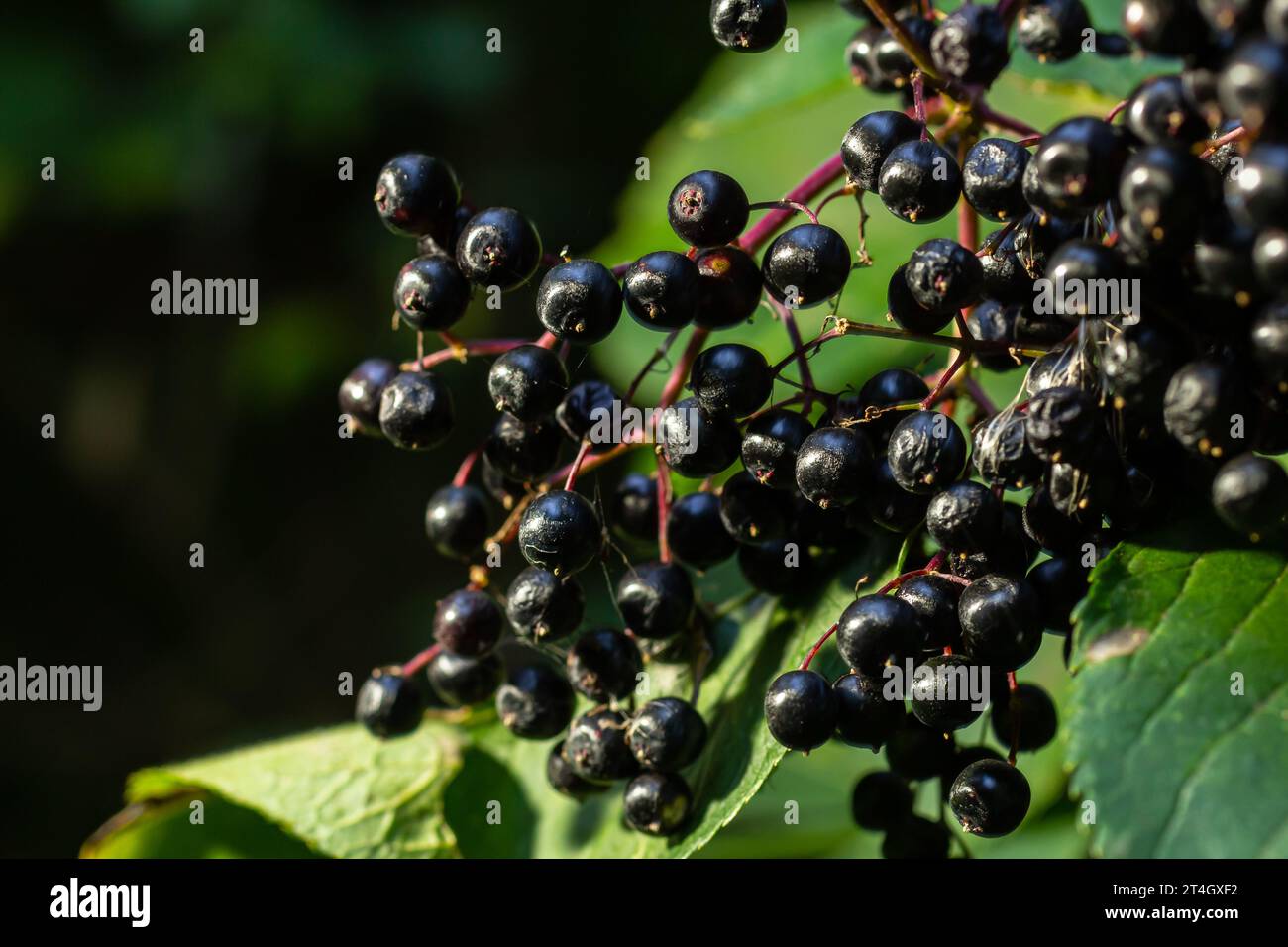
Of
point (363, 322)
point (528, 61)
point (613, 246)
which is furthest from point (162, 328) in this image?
point (613, 246)

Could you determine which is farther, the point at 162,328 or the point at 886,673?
the point at 162,328

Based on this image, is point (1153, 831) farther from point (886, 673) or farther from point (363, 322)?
point (363, 322)

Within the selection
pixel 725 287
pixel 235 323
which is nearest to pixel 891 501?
pixel 725 287

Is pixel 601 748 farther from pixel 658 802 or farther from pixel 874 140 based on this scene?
pixel 874 140

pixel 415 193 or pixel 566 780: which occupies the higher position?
pixel 415 193

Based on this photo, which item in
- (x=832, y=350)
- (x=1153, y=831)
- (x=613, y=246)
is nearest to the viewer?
(x=1153, y=831)

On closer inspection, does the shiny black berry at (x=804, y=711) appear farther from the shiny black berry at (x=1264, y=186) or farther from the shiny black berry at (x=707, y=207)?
the shiny black berry at (x=1264, y=186)

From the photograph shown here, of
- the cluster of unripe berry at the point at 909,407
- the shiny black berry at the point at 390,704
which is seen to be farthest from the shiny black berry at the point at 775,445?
the shiny black berry at the point at 390,704
